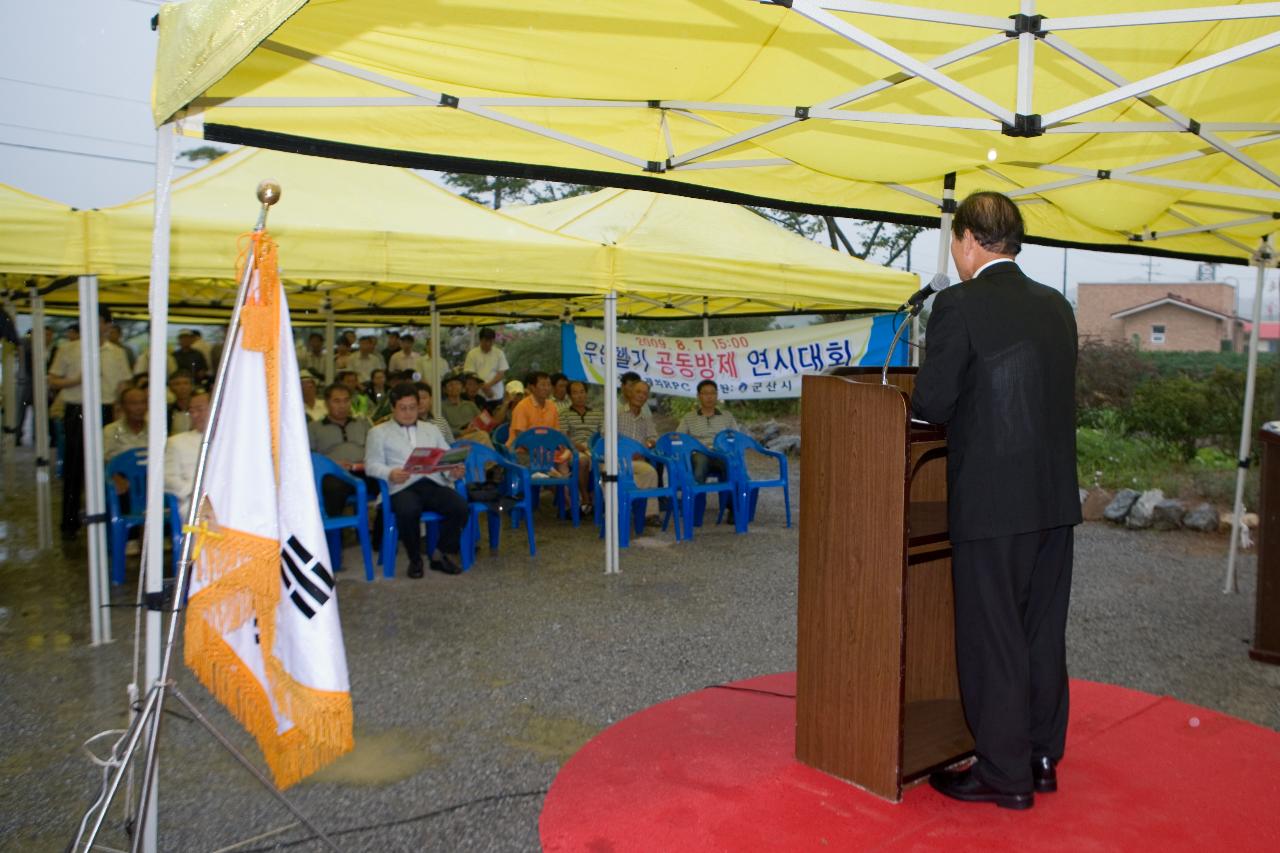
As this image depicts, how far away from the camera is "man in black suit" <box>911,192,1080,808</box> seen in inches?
109

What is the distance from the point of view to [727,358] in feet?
32.3

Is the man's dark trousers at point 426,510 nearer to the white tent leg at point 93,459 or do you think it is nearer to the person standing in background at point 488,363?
the white tent leg at point 93,459

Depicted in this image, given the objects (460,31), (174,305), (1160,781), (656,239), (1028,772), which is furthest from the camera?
(174,305)

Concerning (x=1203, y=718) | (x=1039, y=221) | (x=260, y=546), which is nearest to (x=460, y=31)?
(x=260, y=546)

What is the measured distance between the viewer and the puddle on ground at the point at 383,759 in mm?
3574

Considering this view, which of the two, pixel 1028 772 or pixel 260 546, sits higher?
pixel 260 546

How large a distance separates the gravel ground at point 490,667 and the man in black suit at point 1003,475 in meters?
1.60

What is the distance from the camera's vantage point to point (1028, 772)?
2.88 m

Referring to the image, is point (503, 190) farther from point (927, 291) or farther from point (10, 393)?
point (927, 291)

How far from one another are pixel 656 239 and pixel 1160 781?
5451 mm

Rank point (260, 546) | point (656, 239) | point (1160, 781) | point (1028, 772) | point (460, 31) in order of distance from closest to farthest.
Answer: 1. point (260, 546)
2. point (1028, 772)
3. point (1160, 781)
4. point (460, 31)
5. point (656, 239)

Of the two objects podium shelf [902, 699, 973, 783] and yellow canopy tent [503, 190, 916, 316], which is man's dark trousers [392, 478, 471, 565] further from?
podium shelf [902, 699, 973, 783]

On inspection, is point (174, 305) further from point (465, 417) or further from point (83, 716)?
point (83, 716)

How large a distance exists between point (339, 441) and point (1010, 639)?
18.9ft
